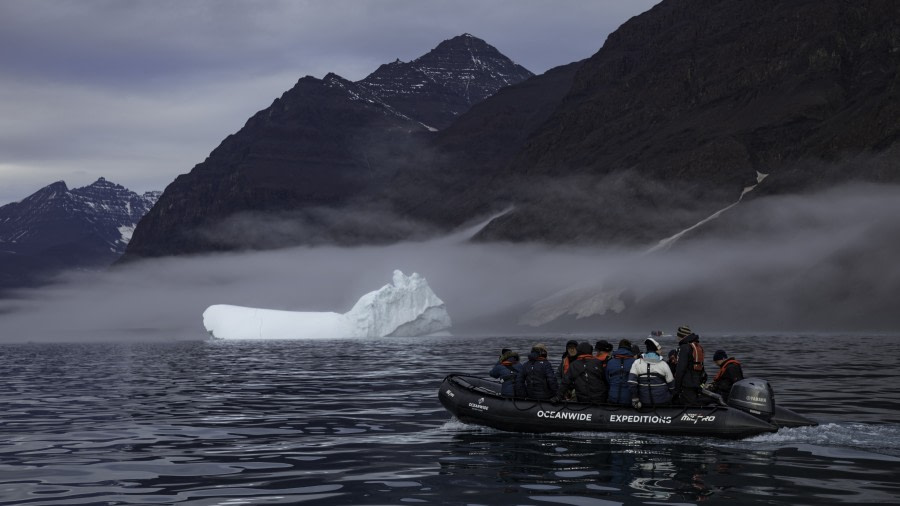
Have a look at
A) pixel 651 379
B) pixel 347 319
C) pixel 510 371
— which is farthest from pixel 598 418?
pixel 347 319

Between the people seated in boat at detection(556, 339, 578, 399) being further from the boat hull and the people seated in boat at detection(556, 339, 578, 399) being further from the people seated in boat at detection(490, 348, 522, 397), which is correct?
the people seated in boat at detection(490, 348, 522, 397)

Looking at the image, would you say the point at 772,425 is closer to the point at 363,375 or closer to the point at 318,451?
the point at 318,451

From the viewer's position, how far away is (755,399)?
22.3 meters

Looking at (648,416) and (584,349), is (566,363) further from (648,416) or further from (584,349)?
(648,416)

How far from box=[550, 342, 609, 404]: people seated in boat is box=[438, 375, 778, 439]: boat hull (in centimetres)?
41

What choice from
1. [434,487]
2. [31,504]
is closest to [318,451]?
[434,487]

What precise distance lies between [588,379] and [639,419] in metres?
1.66

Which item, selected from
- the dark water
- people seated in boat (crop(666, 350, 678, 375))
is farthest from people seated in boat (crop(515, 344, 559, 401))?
people seated in boat (crop(666, 350, 678, 375))

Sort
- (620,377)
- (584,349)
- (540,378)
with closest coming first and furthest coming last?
(620,377) → (584,349) → (540,378)

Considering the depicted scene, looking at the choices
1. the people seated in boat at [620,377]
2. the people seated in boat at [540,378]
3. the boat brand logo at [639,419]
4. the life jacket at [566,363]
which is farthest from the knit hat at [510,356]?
the boat brand logo at [639,419]

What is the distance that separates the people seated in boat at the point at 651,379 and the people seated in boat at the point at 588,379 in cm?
91

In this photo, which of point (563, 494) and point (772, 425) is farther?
point (772, 425)

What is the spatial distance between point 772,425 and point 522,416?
19.6 feet

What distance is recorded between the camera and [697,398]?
23.0 metres
